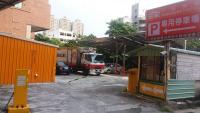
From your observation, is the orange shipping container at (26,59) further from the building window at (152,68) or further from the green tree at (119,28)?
the green tree at (119,28)

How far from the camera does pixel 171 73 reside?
14.3 meters

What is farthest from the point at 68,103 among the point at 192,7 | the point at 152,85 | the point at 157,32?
the point at 192,7

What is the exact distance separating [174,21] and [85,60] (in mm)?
16209

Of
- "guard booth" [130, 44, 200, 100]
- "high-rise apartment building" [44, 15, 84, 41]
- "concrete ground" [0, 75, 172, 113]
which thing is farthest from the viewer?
"high-rise apartment building" [44, 15, 84, 41]

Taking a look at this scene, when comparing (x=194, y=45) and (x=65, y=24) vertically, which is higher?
(x=65, y=24)

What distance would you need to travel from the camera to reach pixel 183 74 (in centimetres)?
1475

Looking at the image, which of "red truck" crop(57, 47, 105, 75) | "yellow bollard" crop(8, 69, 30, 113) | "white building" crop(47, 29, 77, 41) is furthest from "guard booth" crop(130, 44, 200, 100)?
"white building" crop(47, 29, 77, 41)

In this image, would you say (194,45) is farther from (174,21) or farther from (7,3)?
(7,3)

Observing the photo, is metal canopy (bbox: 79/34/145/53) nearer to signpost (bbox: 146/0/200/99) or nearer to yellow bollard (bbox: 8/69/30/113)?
signpost (bbox: 146/0/200/99)

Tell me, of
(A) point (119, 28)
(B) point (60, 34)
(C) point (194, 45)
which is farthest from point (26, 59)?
(B) point (60, 34)

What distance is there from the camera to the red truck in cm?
2875

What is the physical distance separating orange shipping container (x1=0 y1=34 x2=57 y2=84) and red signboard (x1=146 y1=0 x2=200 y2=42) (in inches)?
293

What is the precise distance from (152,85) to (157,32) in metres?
2.74

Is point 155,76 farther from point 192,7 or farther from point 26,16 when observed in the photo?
point 26,16
